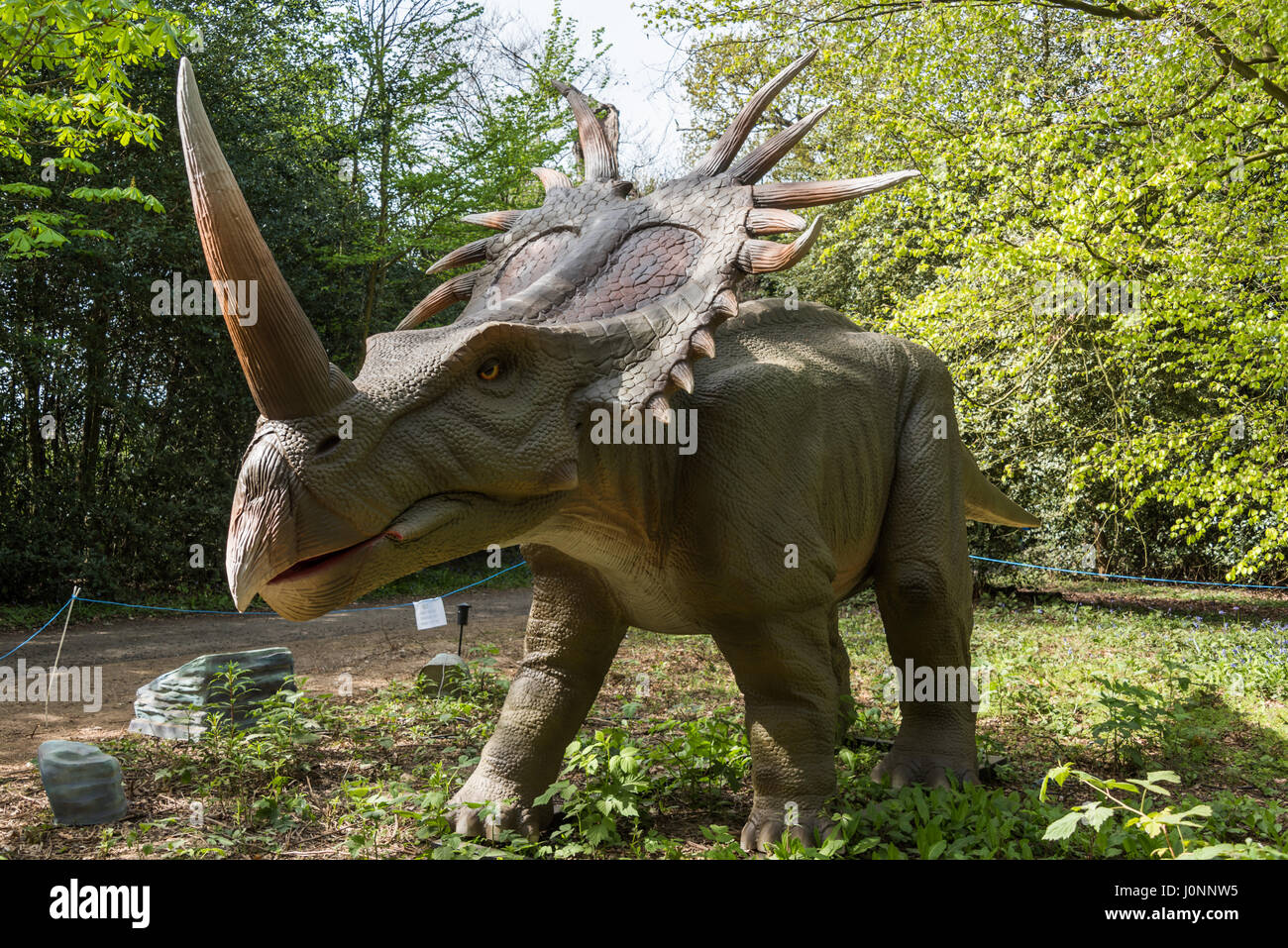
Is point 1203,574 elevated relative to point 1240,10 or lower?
lower

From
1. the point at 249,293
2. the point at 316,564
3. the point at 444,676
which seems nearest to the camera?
the point at 249,293

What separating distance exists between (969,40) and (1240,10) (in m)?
3.20

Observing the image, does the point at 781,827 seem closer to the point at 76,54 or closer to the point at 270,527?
the point at 270,527

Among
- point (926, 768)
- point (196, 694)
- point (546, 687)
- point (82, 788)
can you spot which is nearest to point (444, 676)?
point (196, 694)

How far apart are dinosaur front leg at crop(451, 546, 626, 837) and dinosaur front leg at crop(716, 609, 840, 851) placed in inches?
19.5

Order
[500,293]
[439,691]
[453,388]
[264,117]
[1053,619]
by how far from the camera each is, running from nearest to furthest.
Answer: [453,388] → [500,293] → [439,691] → [1053,619] → [264,117]

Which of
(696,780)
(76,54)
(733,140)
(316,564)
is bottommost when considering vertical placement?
(696,780)

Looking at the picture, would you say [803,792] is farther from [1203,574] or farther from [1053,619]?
[1203,574]

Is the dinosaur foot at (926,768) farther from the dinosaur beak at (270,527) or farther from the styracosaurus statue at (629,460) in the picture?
the dinosaur beak at (270,527)

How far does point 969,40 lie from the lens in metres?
10.1

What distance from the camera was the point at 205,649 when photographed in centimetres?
930

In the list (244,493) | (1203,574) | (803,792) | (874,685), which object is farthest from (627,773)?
(1203,574)

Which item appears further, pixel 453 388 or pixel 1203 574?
pixel 1203 574

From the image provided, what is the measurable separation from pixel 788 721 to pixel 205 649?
25.6ft
